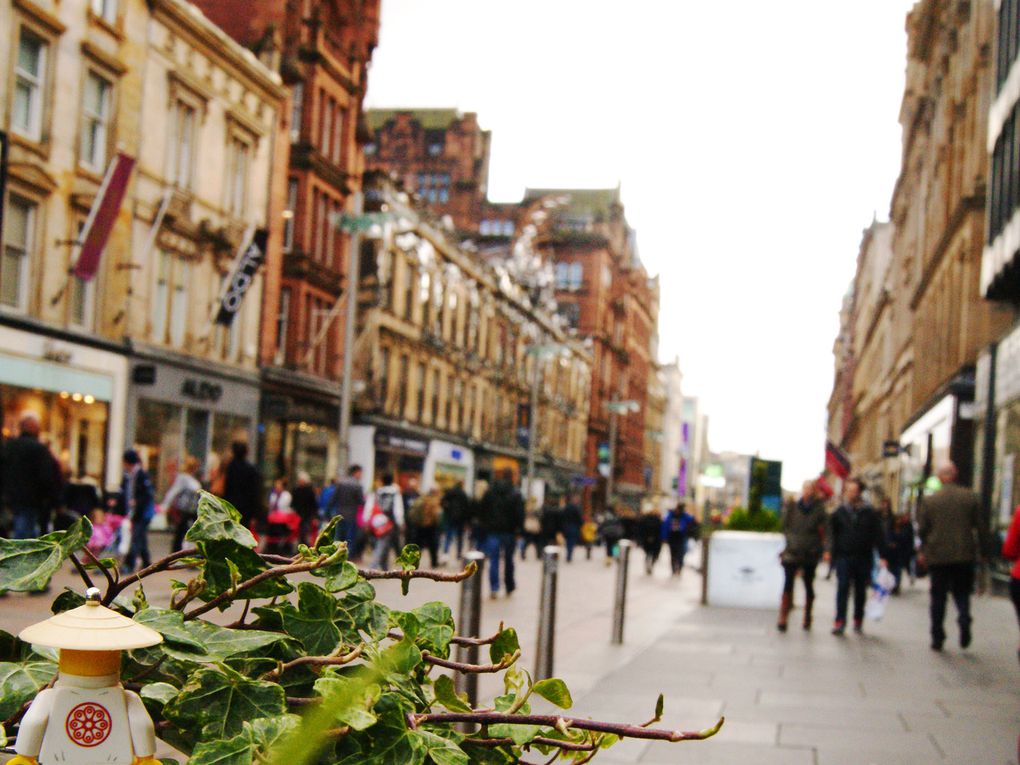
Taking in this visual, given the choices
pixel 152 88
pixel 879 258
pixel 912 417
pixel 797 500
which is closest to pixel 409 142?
pixel 879 258

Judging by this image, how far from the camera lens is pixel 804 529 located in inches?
612

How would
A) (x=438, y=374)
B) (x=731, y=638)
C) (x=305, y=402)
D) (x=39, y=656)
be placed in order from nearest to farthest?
(x=39, y=656) < (x=731, y=638) < (x=305, y=402) < (x=438, y=374)

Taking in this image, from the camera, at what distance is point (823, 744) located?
7.52 m

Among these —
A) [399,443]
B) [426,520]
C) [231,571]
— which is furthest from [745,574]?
[399,443]

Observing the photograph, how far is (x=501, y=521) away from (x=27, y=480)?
671 centimetres

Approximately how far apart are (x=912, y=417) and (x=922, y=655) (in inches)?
1281

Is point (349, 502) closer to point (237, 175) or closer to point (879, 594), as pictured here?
point (879, 594)

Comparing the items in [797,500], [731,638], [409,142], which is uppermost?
[409,142]

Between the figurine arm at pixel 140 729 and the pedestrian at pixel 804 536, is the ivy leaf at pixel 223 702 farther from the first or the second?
the pedestrian at pixel 804 536

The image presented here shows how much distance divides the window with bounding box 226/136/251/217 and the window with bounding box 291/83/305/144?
5.25m

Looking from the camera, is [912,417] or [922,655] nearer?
[922,655]

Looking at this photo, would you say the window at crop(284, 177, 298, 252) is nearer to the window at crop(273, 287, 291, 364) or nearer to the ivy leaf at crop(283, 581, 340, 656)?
the window at crop(273, 287, 291, 364)

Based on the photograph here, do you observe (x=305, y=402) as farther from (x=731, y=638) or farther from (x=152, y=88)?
(x=731, y=638)

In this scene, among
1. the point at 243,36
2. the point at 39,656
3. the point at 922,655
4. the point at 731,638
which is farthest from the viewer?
the point at 243,36
